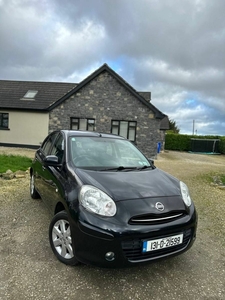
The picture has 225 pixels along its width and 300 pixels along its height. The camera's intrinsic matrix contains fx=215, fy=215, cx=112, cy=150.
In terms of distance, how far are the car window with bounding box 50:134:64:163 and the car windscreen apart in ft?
0.58

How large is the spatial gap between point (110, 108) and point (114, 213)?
13.4 meters

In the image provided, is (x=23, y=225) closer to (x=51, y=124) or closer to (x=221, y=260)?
(x=221, y=260)

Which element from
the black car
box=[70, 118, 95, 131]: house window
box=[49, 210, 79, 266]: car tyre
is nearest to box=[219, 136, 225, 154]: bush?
box=[70, 118, 95, 131]: house window

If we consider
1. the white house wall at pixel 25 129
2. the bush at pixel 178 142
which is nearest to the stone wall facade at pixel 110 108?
the white house wall at pixel 25 129

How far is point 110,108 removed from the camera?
15.1 meters

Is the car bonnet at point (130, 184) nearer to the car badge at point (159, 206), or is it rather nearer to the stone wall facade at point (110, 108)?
the car badge at point (159, 206)

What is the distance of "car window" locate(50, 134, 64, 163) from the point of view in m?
3.29

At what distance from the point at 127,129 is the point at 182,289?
43.4ft

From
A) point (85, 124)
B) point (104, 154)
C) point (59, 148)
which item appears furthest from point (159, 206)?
point (85, 124)

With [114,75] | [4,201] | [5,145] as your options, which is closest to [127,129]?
[114,75]

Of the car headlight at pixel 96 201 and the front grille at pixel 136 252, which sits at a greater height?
the car headlight at pixel 96 201

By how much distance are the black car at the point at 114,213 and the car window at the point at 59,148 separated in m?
0.09

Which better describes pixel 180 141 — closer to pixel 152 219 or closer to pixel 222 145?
pixel 222 145

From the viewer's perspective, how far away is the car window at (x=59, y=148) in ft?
10.8
